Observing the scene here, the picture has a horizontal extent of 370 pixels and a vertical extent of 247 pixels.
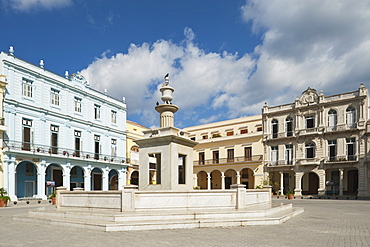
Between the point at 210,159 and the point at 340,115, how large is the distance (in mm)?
19429

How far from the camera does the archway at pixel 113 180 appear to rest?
138 ft

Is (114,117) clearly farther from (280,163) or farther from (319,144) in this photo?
(319,144)

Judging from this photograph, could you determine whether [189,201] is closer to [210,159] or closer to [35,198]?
[35,198]

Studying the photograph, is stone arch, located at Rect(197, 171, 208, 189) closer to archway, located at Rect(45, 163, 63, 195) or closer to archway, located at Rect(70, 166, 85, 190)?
archway, located at Rect(70, 166, 85, 190)

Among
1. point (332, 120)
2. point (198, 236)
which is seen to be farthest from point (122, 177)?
point (198, 236)

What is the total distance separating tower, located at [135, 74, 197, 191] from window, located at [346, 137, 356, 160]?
28278mm

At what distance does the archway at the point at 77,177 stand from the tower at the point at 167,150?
22.8m

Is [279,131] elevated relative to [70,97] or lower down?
lower down

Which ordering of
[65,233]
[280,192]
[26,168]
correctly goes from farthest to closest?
1. [280,192]
2. [26,168]
3. [65,233]

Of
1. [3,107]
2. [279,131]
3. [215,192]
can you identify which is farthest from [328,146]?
[3,107]

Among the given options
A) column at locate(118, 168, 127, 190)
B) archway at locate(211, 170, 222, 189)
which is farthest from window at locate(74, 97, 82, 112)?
archway at locate(211, 170, 222, 189)

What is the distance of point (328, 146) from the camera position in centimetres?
3772

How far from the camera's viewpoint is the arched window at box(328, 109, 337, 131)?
37.6m

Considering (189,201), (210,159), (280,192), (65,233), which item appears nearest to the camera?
(65,233)
